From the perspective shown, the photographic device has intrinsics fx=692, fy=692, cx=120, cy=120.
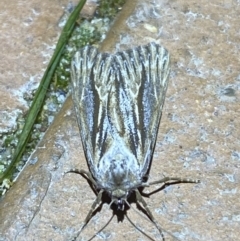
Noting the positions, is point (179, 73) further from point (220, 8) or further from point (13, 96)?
point (13, 96)

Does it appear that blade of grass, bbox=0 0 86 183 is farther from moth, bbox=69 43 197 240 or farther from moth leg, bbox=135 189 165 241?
moth leg, bbox=135 189 165 241

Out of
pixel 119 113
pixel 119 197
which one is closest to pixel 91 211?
pixel 119 197

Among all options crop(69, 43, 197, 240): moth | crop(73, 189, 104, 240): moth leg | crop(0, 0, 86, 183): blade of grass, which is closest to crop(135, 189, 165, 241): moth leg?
crop(69, 43, 197, 240): moth

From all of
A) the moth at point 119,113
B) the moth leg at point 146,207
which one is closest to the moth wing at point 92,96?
the moth at point 119,113

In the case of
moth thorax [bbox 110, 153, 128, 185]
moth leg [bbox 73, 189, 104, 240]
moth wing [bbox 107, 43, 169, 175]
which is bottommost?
moth leg [bbox 73, 189, 104, 240]

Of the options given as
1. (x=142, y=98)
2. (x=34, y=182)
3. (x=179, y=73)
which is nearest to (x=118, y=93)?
(x=142, y=98)
